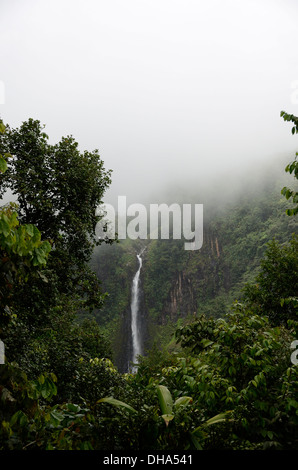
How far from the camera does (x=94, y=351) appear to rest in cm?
A: 2494

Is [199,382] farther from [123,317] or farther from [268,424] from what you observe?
[123,317]

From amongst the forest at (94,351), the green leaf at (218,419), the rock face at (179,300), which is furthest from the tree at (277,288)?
the rock face at (179,300)

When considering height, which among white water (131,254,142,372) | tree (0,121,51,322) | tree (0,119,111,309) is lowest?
white water (131,254,142,372)

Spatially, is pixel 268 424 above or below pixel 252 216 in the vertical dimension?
below

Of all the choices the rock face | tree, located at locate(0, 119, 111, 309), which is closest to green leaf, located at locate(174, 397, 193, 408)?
tree, located at locate(0, 119, 111, 309)

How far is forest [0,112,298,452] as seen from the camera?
2.17 meters

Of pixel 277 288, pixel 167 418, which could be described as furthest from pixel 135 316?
pixel 167 418

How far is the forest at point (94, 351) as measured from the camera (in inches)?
85.6

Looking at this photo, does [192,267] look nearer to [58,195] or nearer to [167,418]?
[58,195]

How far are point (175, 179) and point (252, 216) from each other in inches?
2789

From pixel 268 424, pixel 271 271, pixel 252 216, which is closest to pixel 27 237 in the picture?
pixel 268 424

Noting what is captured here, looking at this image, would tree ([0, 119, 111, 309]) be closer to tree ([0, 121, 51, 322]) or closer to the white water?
tree ([0, 121, 51, 322])

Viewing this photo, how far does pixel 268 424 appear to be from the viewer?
113 inches

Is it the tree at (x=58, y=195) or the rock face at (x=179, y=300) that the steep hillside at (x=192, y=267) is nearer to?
the rock face at (x=179, y=300)
